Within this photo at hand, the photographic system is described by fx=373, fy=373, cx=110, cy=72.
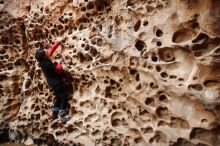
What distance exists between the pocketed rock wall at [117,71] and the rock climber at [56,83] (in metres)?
0.11

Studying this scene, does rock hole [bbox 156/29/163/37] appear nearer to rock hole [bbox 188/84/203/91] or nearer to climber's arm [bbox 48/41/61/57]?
rock hole [bbox 188/84/203/91]

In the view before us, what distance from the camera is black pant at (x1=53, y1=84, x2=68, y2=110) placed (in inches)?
193

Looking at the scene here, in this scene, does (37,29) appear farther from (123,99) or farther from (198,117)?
(198,117)

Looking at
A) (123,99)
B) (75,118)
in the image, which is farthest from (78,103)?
(123,99)

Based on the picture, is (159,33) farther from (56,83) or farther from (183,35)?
(56,83)

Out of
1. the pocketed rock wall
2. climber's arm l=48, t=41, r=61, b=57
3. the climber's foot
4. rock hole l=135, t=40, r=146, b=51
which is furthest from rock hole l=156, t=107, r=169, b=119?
Result: climber's arm l=48, t=41, r=61, b=57

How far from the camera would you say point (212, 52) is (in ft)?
11.0

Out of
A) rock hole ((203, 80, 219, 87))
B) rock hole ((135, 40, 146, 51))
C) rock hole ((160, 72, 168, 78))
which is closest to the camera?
rock hole ((203, 80, 219, 87))

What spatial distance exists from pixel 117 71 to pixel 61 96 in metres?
1.02

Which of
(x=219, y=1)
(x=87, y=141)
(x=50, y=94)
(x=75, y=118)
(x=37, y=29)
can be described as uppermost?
(x=37, y=29)

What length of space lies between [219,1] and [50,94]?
279cm

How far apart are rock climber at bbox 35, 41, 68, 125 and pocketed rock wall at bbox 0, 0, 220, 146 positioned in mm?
106

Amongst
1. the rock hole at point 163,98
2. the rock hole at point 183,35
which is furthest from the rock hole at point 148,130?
the rock hole at point 183,35

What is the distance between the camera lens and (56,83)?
487 cm
